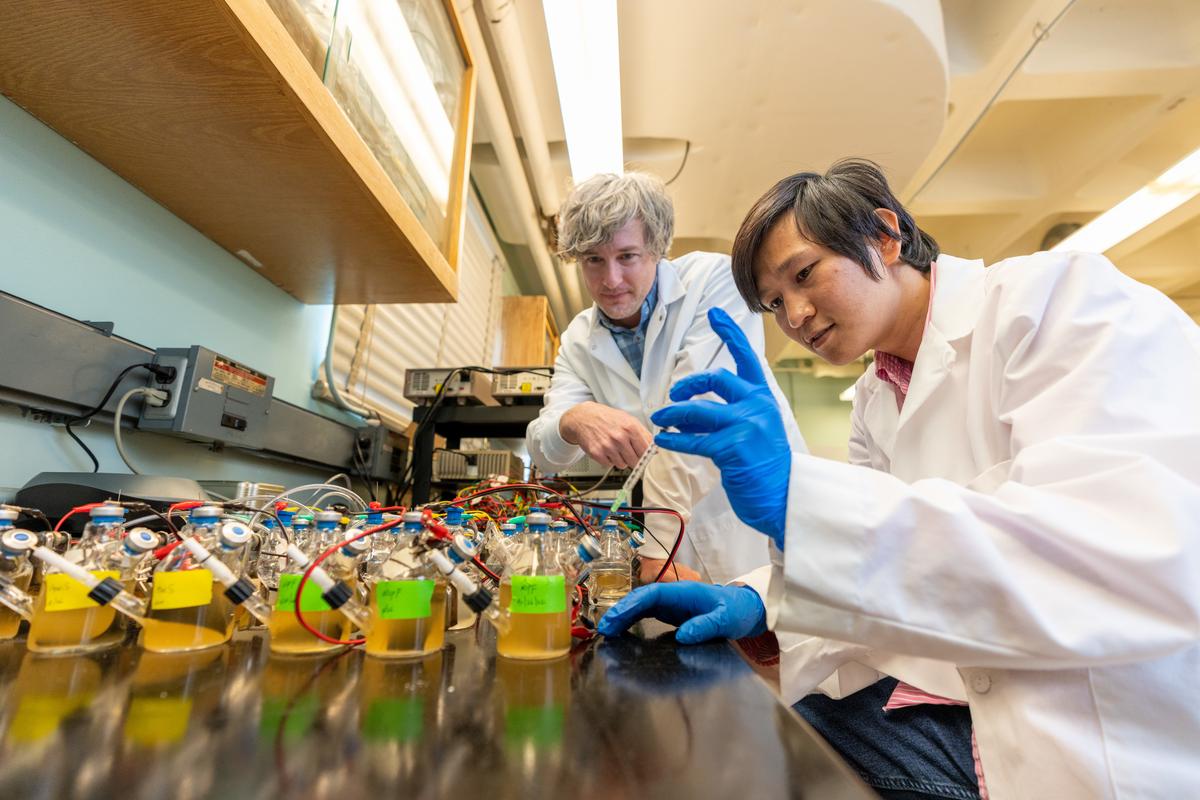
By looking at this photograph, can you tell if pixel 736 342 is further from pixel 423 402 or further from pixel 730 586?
pixel 423 402

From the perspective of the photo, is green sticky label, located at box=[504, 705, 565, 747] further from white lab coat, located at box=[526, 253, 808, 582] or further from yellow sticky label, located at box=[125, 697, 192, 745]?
white lab coat, located at box=[526, 253, 808, 582]

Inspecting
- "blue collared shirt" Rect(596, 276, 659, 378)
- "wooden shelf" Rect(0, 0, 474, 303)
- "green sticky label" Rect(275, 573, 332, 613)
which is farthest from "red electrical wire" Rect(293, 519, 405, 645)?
"blue collared shirt" Rect(596, 276, 659, 378)

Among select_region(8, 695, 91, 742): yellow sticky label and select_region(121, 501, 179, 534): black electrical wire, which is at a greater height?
select_region(121, 501, 179, 534): black electrical wire

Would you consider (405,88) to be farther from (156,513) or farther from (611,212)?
(156,513)

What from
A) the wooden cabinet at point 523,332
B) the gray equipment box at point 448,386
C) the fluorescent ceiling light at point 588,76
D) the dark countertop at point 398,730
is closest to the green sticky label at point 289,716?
the dark countertop at point 398,730

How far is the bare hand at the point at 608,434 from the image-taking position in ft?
4.25

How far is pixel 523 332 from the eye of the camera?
398 cm

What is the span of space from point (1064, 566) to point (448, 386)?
188 centimetres

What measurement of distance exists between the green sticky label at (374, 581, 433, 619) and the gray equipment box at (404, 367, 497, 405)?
4.87 feet

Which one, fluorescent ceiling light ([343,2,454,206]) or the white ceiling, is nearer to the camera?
fluorescent ceiling light ([343,2,454,206])

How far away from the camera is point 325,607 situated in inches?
28.4

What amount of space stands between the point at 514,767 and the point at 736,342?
0.58 metres

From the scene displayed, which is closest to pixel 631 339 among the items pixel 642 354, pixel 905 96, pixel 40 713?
pixel 642 354

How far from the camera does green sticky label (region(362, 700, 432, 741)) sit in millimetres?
428
